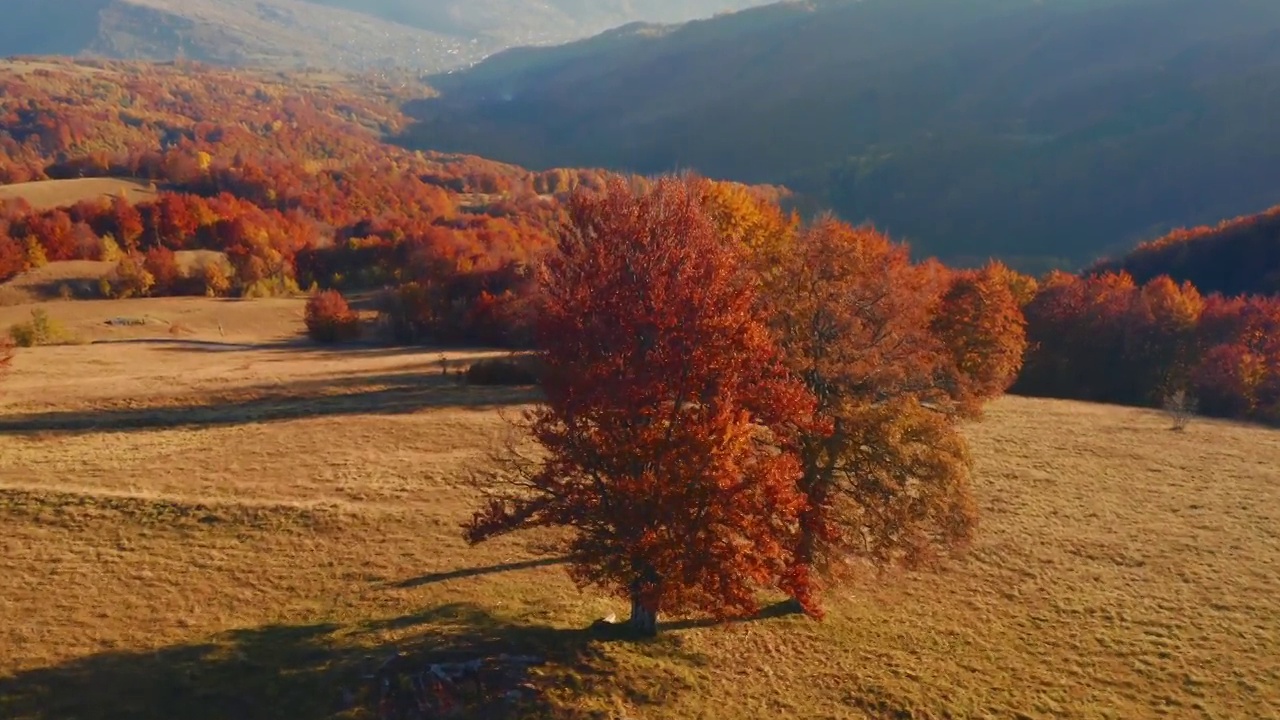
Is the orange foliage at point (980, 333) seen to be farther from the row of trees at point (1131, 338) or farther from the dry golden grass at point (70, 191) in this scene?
the dry golden grass at point (70, 191)

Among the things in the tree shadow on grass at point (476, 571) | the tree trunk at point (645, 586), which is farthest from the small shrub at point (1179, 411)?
the tree trunk at point (645, 586)

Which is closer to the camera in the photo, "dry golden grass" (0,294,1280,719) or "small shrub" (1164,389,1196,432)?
"dry golden grass" (0,294,1280,719)

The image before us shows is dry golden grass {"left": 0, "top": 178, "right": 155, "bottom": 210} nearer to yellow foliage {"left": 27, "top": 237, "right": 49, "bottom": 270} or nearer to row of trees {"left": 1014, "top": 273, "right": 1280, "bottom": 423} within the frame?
yellow foliage {"left": 27, "top": 237, "right": 49, "bottom": 270}

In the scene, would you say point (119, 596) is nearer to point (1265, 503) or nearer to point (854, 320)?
point (854, 320)

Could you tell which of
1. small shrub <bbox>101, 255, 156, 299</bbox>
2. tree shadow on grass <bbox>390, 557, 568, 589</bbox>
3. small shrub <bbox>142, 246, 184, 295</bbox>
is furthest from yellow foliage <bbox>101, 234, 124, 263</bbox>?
tree shadow on grass <bbox>390, 557, 568, 589</bbox>

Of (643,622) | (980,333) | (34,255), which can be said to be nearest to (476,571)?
(643,622)

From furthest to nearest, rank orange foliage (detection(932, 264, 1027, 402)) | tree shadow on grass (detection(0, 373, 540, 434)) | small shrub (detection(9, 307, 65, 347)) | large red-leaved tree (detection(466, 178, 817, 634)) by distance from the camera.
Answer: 1. small shrub (detection(9, 307, 65, 347))
2. orange foliage (detection(932, 264, 1027, 402))
3. tree shadow on grass (detection(0, 373, 540, 434))
4. large red-leaved tree (detection(466, 178, 817, 634))

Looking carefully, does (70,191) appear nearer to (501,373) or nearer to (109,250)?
(109,250)

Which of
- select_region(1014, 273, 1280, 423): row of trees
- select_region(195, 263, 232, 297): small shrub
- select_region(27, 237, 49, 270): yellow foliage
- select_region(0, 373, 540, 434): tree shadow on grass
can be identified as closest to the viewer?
select_region(0, 373, 540, 434): tree shadow on grass
